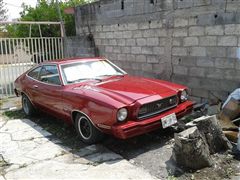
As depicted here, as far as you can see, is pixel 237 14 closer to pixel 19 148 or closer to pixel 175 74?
pixel 175 74

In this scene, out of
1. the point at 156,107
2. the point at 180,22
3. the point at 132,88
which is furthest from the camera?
the point at 180,22

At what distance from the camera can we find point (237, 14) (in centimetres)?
588

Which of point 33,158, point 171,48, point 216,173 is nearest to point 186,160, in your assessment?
point 216,173

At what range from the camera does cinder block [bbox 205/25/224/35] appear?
6227 mm

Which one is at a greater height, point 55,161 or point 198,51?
point 198,51

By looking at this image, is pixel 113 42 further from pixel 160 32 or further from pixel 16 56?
pixel 16 56

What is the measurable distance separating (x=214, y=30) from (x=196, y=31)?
0.48 meters

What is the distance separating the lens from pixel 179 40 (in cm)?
716

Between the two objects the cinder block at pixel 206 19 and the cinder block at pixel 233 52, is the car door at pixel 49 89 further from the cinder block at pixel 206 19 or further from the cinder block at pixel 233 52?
the cinder block at pixel 233 52

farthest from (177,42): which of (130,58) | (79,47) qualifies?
(79,47)

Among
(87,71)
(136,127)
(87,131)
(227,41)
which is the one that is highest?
(227,41)

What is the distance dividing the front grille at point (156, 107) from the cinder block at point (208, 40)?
6.31 ft

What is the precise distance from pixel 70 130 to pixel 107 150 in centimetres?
141

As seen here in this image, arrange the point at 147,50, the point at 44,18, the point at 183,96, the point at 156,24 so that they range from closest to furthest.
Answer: the point at 183,96 < the point at 156,24 < the point at 147,50 < the point at 44,18
